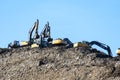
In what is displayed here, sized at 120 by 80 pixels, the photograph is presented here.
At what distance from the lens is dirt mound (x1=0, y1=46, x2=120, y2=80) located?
129ft

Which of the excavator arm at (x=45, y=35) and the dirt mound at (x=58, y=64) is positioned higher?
the excavator arm at (x=45, y=35)

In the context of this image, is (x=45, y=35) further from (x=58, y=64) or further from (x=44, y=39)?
(x=58, y=64)

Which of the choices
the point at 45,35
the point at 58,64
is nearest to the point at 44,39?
the point at 45,35

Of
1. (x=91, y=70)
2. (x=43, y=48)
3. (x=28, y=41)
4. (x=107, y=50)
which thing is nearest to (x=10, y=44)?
(x=28, y=41)

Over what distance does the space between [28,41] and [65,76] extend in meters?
9.26

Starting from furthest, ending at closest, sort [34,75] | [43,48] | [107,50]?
[107,50] → [43,48] → [34,75]

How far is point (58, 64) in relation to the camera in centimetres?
4159

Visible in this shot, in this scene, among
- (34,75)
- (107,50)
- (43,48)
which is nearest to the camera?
(34,75)

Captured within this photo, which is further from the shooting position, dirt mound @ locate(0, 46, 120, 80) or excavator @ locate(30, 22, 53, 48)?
excavator @ locate(30, 22, 53, 48)

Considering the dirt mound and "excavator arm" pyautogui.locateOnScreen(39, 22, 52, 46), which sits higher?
"excavator arm" pyautogui.locateOnScreen(39, 22, 52, 46)

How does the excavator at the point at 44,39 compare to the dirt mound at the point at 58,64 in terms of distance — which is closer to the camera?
the dirt mound at the point at 58,64

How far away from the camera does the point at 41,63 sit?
42625mm

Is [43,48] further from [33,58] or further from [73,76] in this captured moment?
[73,76]

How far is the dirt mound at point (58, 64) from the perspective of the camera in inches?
1545
